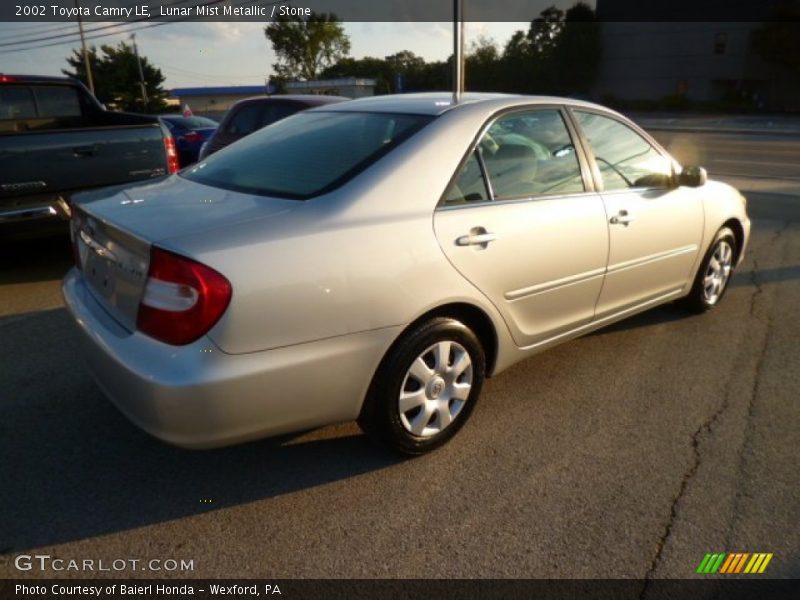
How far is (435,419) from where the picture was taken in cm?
271

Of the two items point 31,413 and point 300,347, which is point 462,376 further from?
point 31,413

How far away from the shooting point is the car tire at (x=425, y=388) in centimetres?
248

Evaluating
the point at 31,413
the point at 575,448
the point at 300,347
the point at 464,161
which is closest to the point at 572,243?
the point at 464,161

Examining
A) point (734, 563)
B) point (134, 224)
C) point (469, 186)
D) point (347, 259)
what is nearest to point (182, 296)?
point (134, 224)

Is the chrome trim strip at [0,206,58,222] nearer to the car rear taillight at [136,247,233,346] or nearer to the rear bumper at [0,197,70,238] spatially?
the rear bumper at [0,197,70,238]

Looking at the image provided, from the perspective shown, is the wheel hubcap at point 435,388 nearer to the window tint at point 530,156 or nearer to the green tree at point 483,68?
the window tint at point 530,156

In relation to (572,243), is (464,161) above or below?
above

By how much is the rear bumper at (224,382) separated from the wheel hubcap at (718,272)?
307cm

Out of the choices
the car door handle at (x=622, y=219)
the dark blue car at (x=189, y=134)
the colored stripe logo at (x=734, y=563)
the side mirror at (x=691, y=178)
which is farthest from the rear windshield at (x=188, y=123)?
the colored stripe logo at (x=734, y=563)

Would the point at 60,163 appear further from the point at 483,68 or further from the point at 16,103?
the point at 483,68

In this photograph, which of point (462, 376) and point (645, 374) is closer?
point (462, 376)

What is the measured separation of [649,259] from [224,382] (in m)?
2.68

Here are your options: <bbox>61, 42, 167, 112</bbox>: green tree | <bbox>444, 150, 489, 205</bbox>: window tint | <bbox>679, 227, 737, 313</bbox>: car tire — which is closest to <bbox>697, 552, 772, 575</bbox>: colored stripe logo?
<bbox>444, 150, 489, 205</bbox>: window tint

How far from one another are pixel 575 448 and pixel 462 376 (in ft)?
2.13
